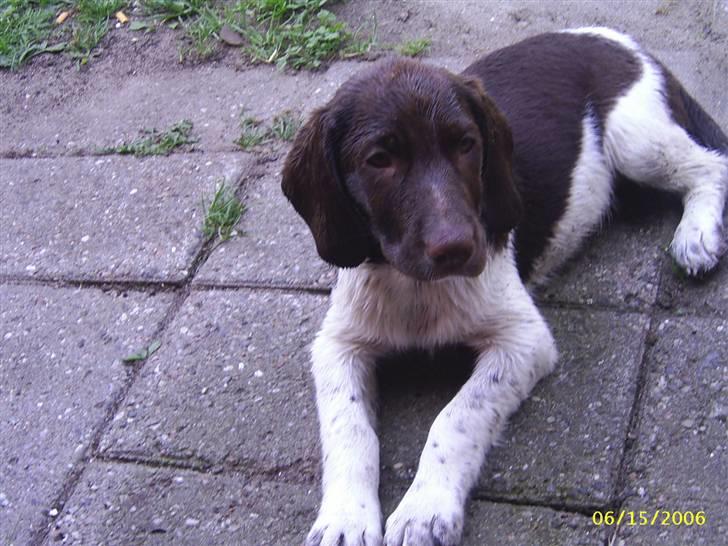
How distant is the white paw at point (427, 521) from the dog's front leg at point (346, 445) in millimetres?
70

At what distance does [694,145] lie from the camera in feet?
14.1

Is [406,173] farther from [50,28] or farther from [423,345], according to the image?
[50,28]

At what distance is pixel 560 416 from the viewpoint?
132 inches

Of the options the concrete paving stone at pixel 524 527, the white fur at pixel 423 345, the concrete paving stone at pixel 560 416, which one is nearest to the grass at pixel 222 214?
the white fur at pixel 423 345

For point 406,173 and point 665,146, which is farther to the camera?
point 665,146

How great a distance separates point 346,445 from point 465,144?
99 cm

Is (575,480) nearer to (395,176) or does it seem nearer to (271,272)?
(395,176)

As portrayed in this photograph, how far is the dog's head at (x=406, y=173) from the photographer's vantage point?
3.08m

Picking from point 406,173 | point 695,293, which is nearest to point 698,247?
point 695,293

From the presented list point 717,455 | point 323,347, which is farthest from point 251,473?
point 717,455

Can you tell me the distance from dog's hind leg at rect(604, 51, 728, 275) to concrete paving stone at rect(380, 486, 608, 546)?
5.25ft

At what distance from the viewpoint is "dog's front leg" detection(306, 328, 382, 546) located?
118 inches

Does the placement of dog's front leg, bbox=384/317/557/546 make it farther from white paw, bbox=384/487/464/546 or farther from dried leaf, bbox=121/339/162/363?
dried leaf, bbox=121/339/162/363

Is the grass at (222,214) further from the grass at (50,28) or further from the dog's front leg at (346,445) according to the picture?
the grass at (50,28)
